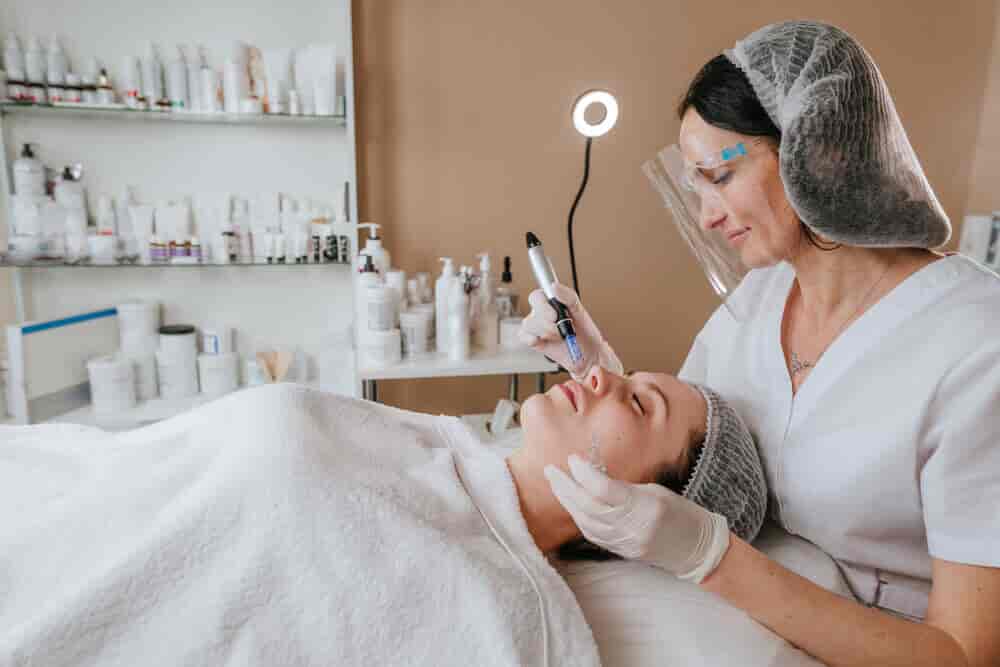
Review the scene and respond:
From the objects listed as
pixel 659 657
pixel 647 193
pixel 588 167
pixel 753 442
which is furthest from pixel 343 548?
pixel 647 193

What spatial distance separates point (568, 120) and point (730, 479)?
164 cm

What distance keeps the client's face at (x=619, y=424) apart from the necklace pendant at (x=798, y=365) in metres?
0.18

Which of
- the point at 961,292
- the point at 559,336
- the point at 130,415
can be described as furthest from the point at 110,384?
the point at 961,292

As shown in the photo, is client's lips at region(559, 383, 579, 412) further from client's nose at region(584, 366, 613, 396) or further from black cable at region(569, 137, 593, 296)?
black cable at region(569, 137, 593, 296)

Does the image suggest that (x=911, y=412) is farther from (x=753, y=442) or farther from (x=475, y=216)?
(x=475, y=216)

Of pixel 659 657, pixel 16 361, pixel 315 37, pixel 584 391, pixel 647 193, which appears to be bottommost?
pixel 659 657

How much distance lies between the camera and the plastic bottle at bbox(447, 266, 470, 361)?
1863mm

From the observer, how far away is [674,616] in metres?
0.85

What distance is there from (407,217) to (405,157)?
0.69ft

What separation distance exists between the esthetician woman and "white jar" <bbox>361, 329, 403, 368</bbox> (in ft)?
3.30

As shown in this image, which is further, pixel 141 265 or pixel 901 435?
pixel 141 265

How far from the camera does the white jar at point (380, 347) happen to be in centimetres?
181

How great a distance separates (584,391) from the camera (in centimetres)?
105

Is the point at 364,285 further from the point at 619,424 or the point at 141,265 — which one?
the point at 619,424
